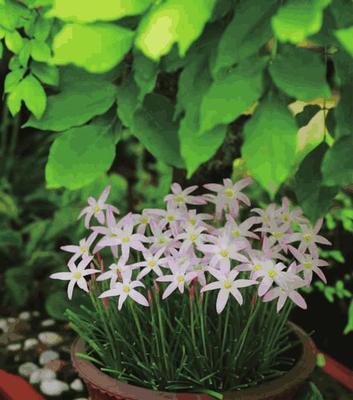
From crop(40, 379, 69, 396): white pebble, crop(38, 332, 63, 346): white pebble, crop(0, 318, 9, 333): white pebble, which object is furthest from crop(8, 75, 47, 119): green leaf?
crop(0, 318, 9, 333): white pebble

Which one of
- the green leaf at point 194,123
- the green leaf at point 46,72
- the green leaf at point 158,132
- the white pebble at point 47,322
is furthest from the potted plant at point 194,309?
the white pebble at point 47,322

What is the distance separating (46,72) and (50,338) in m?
1.52

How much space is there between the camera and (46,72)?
167cm

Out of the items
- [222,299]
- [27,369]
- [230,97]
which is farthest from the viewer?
[27,369]

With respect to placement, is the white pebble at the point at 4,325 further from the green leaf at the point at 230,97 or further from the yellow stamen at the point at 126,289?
the green leaf at the point at 230,97

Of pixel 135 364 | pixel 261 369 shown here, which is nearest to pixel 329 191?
pixel 261 369

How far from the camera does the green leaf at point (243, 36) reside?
4.04ft

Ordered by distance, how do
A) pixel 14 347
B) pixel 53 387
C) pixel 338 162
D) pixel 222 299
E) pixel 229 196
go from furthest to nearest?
pixel 14 347, pixel 53 387, pixel 229 196, pixel 222 299, pixel 338 162

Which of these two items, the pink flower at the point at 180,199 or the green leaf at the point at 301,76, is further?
the pink flower at the point at 180,199

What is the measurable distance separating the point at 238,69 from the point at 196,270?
2.42 ft

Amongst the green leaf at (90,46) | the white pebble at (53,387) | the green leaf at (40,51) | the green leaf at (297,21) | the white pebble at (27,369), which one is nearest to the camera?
the green leaf at (297,21)

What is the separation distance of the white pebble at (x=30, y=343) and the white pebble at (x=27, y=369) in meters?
0.13

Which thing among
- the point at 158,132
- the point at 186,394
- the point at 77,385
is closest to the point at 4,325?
the point at 77,385

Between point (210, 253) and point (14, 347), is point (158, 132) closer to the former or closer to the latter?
point (210, 253)
